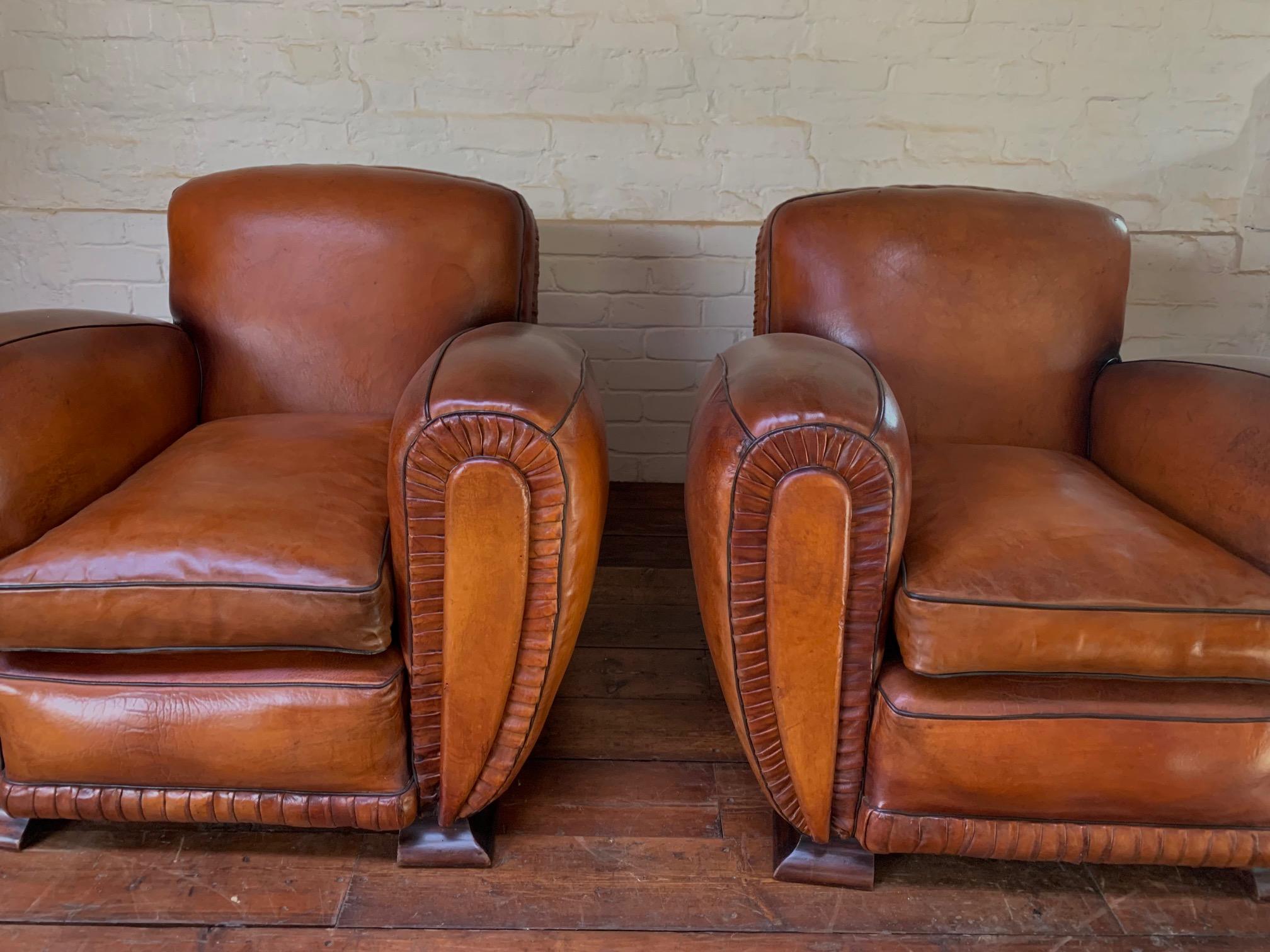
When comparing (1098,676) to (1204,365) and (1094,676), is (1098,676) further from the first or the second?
(1204,365)

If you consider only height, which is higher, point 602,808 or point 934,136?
point 934,136

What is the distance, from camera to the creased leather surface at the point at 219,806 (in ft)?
3.68

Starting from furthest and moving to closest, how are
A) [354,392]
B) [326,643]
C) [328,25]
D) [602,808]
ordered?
[328,25], [354,392], [602,808], [326,643]

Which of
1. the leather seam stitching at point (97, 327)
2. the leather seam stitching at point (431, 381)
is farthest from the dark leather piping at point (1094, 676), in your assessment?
the leather seam stitching at point (97, 327)

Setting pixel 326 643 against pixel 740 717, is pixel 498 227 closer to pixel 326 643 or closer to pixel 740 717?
pixel 326 643

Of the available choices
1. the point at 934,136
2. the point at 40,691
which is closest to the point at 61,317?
the point at 40,691

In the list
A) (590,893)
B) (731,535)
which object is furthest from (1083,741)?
(590,893)

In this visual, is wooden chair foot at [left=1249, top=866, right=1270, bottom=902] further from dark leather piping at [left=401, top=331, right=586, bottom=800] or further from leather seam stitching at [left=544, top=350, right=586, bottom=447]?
leather seam stitching at [left=544, top=350, right=586, bottom=447]

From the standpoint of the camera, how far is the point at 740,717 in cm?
111

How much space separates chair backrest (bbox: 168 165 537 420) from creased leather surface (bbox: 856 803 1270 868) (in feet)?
3.33

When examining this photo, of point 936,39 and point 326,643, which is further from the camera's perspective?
point 936,39

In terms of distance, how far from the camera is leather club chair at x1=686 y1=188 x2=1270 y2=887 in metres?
1.01

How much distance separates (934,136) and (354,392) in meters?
1.40

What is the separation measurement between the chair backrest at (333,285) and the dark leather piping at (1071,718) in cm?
93
